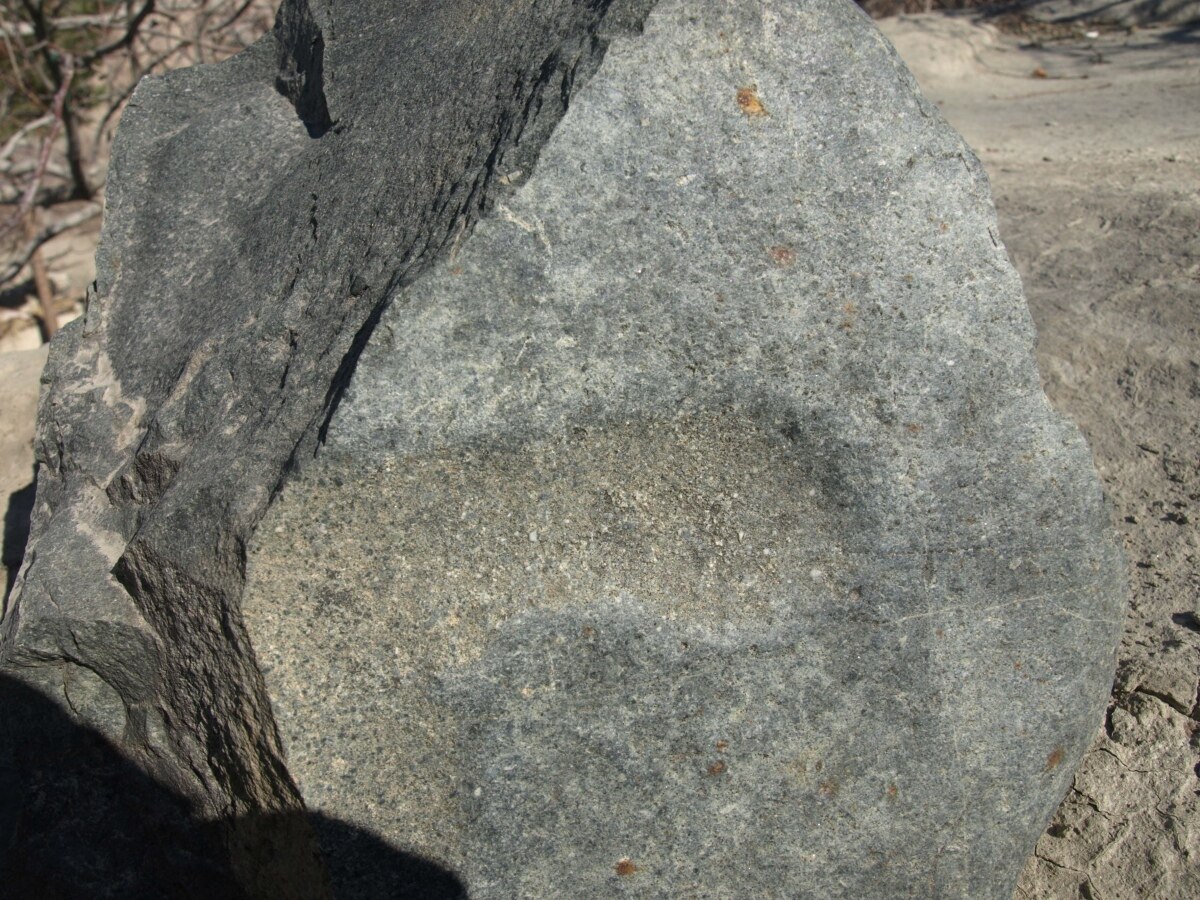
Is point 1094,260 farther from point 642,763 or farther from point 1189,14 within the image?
point 1189,14

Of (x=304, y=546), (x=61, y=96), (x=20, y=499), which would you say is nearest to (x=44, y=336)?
(x=61, y=96)

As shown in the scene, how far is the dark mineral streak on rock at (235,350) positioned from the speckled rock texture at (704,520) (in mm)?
70

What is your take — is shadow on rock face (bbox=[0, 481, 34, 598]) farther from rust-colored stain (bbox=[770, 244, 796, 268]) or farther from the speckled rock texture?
rust-colored stain (bbox=[770, 244, 796, 268])

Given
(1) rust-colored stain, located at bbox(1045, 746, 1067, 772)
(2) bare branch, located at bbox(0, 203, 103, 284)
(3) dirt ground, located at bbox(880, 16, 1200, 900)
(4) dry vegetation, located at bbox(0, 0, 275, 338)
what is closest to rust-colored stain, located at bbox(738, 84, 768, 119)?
(3) dirt ground, located at bbox(880, 16, 1200, 900)

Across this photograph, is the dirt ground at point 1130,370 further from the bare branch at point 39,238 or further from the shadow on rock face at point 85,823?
the bare branch at point 39,238

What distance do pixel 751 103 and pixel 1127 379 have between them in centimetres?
132

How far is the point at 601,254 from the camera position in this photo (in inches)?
46.6

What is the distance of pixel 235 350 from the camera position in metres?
1.41

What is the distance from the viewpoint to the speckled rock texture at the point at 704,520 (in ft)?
3.82

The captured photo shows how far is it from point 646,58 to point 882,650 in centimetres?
70

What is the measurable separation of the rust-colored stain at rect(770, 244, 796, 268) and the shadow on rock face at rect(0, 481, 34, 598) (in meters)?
1.43

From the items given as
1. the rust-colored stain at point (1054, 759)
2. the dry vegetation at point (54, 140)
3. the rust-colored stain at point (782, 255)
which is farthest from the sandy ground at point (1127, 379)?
the dry vegetation at point (54, 140)

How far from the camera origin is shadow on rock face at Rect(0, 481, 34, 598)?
204 cm

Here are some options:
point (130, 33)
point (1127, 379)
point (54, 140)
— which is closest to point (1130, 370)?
point (1127, 379)
